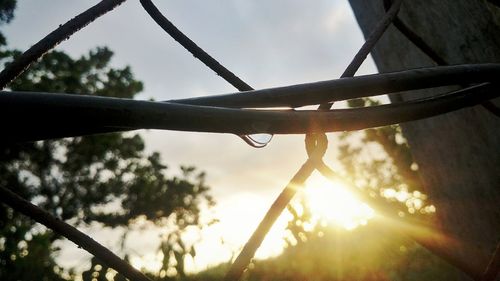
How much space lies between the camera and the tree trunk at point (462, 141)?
1229mm

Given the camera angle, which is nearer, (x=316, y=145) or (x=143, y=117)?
(x=143, y=117)

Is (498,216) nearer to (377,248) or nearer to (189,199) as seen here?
(377,248)

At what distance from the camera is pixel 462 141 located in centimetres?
131

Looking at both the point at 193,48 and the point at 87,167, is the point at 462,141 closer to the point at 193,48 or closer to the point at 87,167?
the point at 193,48

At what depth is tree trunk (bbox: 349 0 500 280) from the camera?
4.03ft

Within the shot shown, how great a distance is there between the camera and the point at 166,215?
23.1 metres

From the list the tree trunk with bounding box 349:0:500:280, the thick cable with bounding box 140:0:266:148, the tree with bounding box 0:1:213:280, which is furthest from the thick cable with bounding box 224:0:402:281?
the tree with bounding box 0:1:213:280

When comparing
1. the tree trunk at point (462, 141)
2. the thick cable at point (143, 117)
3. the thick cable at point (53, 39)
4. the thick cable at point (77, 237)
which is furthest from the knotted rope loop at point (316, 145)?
the tree trunk at point (462, 141)

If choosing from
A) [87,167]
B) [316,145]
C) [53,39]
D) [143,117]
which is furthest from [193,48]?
[87,167]

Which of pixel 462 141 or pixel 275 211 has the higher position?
pixel 462 141

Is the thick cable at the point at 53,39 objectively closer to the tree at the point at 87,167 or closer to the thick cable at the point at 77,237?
the thick cable at the point at 77,237

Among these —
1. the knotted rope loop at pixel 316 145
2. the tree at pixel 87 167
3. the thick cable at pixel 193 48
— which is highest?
the tree at pixel 87 167

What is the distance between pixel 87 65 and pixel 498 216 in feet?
65.6

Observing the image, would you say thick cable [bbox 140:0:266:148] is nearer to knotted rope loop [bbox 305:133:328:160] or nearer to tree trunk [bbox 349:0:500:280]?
knotted rope loop [bbox 305:133:328:160]
